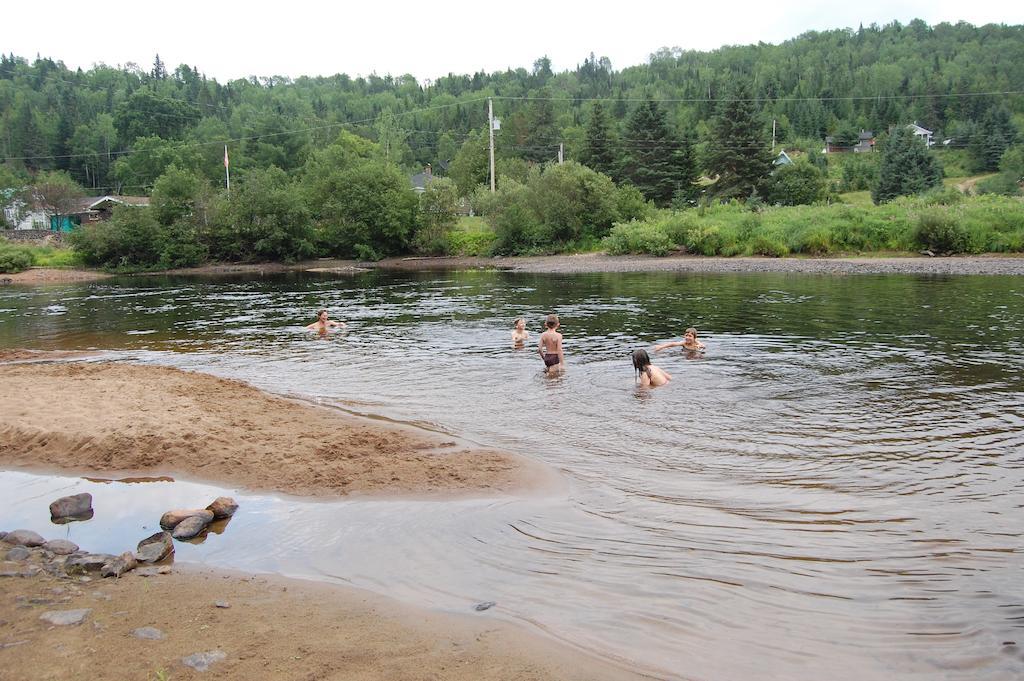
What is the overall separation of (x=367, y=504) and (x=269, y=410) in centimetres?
547

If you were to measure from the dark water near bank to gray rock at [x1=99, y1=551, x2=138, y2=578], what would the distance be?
0.74 m

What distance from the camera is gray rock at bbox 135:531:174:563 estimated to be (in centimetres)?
809

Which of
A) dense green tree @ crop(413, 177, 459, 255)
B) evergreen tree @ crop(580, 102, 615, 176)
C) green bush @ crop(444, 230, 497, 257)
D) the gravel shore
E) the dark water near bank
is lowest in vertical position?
the dark water near bank

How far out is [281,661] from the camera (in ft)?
19.6

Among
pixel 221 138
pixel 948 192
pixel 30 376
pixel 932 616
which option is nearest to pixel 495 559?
pixel 932 616

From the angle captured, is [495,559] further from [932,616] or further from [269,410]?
[269,410]

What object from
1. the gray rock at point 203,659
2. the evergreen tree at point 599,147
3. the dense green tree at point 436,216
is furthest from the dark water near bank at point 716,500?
the evergreen tree at point 599,147

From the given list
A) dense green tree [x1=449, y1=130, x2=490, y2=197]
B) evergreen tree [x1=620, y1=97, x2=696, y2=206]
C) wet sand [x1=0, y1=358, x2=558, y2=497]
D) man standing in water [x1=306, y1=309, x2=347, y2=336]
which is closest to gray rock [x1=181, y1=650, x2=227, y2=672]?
wet sand [x1=0, y1=358, x2=558, y2=497]

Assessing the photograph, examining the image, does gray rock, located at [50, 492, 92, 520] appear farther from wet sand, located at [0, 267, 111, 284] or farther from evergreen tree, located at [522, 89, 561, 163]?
evergreen tree, located at [522, 89, 561, 163]

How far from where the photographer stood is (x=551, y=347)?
18594 mm

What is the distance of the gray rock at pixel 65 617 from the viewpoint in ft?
21.5

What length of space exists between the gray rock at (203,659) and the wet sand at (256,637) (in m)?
0.04

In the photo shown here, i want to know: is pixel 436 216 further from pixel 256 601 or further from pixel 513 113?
pixel 256 601

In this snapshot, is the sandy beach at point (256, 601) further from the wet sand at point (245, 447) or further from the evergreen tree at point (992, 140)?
the evergreen tree at point (992, 140)
